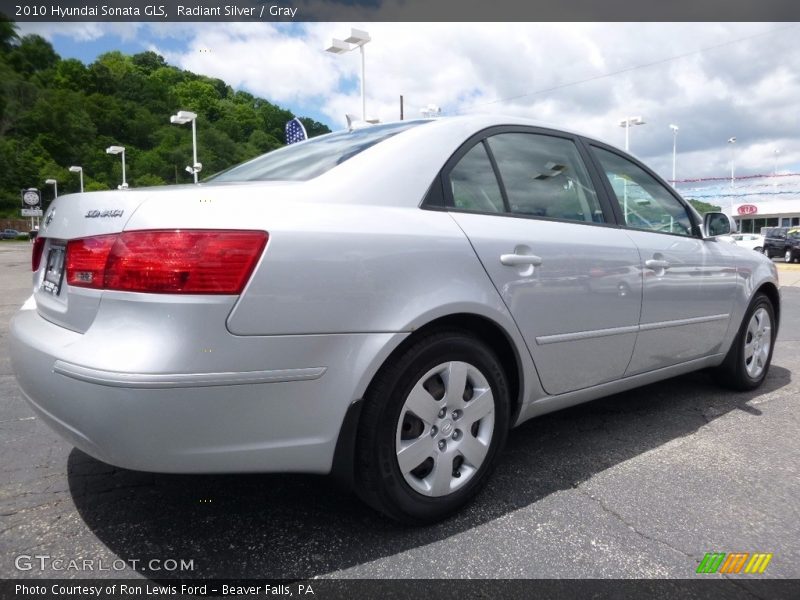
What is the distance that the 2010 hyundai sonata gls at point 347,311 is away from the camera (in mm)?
1692

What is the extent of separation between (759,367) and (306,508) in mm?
3426

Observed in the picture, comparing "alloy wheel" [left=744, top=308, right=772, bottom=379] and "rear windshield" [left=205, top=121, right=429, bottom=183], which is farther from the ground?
"rear windshield" [left=205, top=121, right=429, bottom=183]

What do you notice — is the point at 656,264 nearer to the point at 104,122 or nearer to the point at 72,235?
the point at 72,235

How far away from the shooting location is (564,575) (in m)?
1.89

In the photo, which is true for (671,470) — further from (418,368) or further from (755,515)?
(418,368)

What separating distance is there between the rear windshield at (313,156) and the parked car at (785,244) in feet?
95.3

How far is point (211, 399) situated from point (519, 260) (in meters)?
1.29

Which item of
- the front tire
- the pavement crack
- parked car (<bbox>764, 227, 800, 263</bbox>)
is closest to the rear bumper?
the front tire

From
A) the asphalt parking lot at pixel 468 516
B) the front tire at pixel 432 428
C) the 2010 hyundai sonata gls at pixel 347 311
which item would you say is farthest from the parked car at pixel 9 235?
the front tire at pixel 432 428

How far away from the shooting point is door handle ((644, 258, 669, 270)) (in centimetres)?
301

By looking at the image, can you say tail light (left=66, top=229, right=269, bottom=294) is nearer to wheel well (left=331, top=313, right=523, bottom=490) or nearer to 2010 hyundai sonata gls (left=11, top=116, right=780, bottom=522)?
2010 hyundai sonata gls (left=11, top=116, right=780, bottom=522)

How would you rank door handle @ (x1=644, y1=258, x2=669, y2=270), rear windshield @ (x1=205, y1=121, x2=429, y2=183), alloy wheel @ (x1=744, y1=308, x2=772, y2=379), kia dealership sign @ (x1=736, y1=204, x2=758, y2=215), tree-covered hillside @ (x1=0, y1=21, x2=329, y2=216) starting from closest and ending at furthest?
rear windshield @ (x1=205, y1=121, x2=429, y2=183) → door handle @ (x1=644, y1=258, x2=669, y2=270) → alloy wheel @ (x1=744, y1=308, x2=772, y2=379) → kia dealership sign @ (x1=736, y1=204, x2=758, y2=215) → tree-covered hillside @ (x1=0, y1=21, x2=329, y2=216)

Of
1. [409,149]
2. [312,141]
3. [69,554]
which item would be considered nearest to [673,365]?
[409,149]

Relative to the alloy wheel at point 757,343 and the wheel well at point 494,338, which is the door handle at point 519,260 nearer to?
the wheel well at point 494,338
